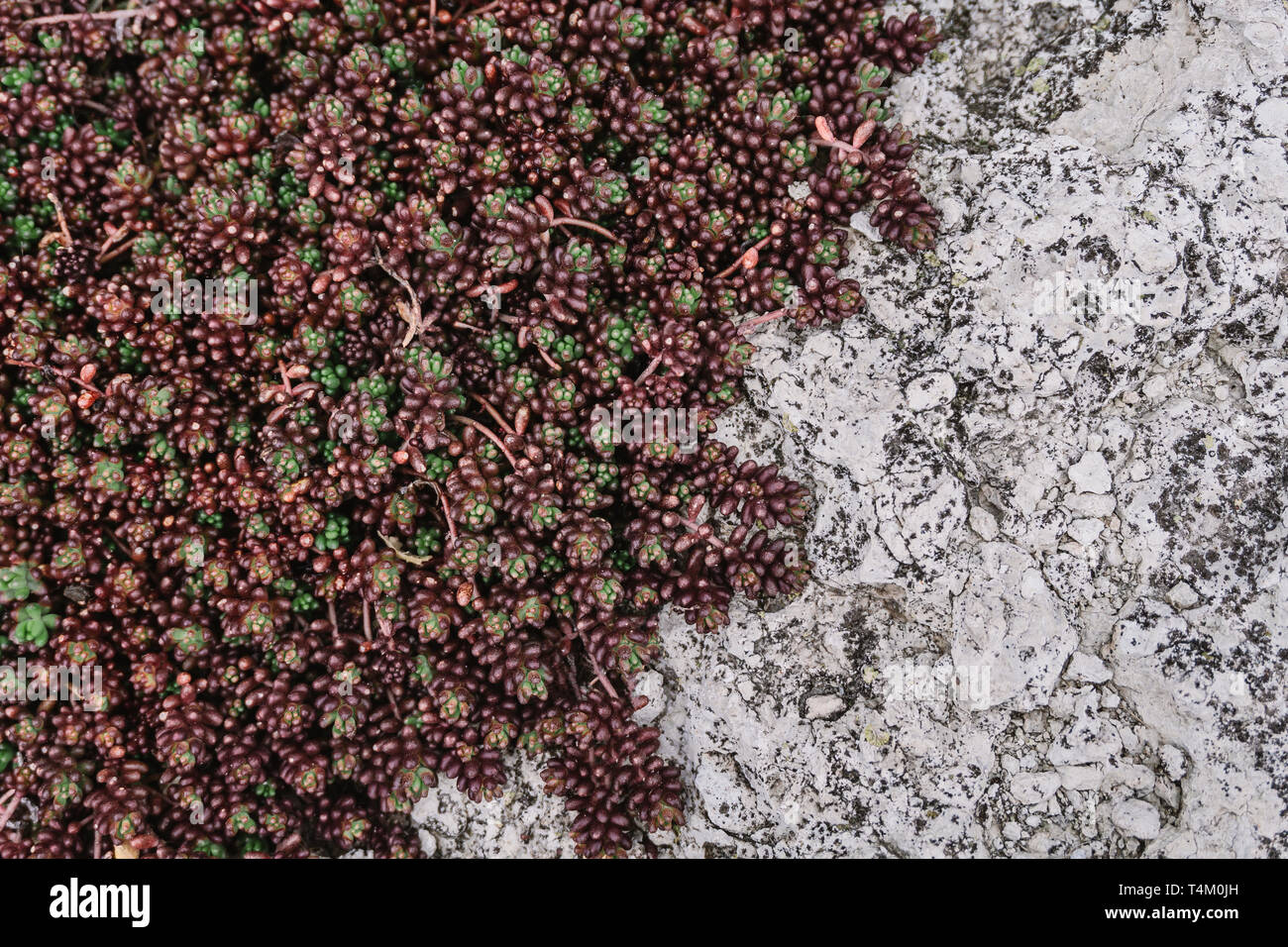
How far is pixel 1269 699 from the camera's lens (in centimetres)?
362

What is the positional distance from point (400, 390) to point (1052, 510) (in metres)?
3.42

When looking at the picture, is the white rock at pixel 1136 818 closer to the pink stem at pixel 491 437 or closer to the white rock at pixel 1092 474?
the white rock at pixel 1092 474

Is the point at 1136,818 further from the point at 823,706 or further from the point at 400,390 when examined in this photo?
the point at 400,390

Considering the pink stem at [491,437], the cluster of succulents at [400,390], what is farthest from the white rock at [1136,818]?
the pink stem at [491,437]

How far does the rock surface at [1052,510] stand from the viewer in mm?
3721

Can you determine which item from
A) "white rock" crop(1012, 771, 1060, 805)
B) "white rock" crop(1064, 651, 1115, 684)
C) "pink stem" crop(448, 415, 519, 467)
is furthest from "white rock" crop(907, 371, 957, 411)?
"pink stem" crop(448, 415, 519, 467)

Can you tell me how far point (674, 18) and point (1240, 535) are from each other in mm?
3909

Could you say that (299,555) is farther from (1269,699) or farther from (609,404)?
(1269,699)

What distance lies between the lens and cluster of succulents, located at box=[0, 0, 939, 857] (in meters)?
4.02

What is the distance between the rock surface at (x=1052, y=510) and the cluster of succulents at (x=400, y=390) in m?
0.28

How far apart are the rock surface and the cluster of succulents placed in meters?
0.28
